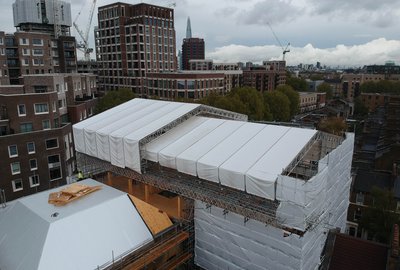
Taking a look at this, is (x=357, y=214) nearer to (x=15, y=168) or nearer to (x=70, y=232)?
(x=70, y=232)

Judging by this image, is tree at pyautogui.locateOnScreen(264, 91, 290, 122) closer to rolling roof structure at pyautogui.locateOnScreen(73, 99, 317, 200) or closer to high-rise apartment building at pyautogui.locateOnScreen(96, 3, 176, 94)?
high-rise apartment building at pyautogui.locateOnScreen(96, 3, 176, 94)

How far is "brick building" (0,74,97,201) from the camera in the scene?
3453cm

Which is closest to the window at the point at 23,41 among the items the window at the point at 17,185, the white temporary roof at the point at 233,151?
the window at the point at 17,185

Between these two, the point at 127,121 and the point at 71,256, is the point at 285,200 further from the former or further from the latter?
the point at 127,121

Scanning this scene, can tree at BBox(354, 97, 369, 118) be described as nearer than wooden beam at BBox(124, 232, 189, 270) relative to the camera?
No

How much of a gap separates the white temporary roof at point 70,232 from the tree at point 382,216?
18845 millimetres

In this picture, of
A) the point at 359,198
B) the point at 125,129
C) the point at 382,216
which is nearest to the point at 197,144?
the point at 125,129

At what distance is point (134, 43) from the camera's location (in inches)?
3209

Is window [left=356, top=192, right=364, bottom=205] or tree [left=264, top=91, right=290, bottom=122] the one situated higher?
tree [left=264, top=91, right=290, bottom=122]

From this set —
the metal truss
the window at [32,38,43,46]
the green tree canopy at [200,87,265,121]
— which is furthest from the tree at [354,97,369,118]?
the window at [32,38,43,46]

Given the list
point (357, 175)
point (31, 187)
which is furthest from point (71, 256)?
point (357, 175)

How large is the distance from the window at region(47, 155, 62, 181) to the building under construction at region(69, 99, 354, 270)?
12645 millimetres

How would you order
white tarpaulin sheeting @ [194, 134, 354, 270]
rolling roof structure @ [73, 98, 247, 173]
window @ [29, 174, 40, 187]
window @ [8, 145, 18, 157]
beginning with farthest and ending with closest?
window @ [29, 174, 40, 187] < window @ [8, 145, 18, 157] < rolling roof structure @ [73, 98, 247, 173] < white tarpaulin sheeting @ [194, 134, 354, 270]

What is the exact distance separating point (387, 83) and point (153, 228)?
123486 millimetres
